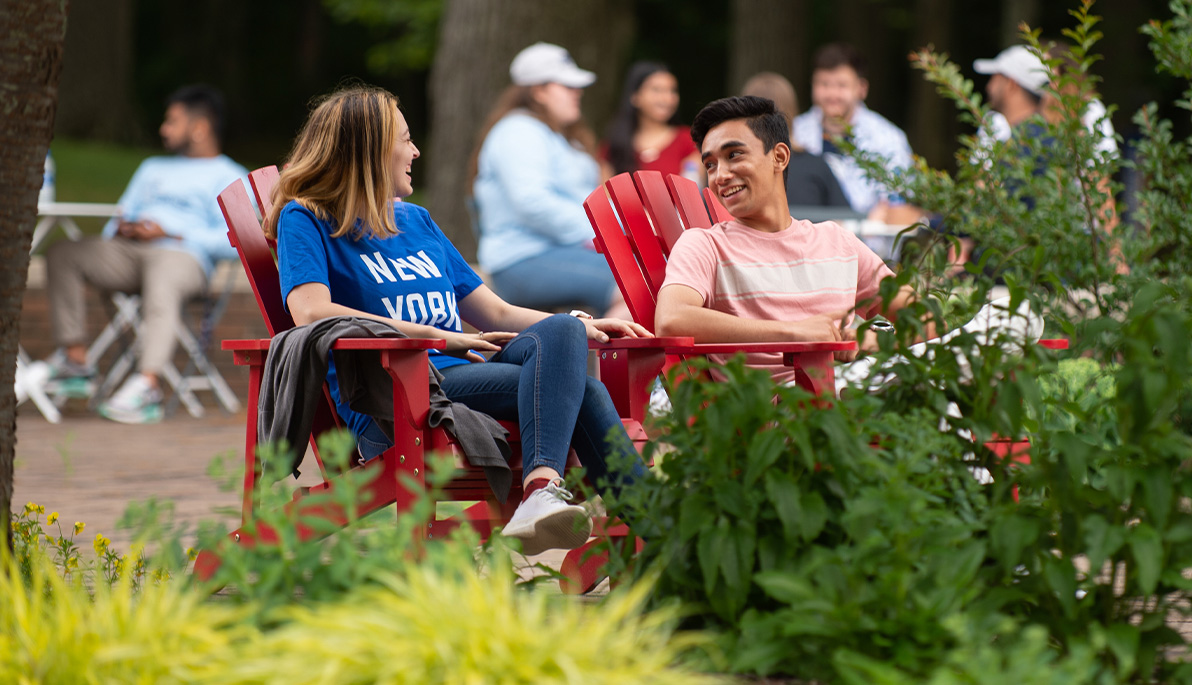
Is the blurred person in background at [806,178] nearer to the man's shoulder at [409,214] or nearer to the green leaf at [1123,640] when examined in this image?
the man's shoulder at [409,214]

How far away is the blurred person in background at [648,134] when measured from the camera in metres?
7.28

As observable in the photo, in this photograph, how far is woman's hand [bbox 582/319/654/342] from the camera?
367 cm

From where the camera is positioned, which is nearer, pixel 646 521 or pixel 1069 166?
pixel 646 521

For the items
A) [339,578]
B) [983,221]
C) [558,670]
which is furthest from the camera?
[983,221]

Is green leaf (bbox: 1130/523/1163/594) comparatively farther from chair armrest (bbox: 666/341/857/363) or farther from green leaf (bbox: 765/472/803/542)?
chair armrest (bbox: 666/341/857/363)

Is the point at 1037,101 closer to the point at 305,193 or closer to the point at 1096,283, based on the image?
the point at 1096,283

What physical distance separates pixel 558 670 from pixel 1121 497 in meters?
1.05

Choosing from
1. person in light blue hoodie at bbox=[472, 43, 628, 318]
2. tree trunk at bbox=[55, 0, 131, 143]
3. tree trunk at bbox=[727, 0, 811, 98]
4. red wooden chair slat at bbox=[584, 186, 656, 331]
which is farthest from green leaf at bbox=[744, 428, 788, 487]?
tree trunk at bbox=[55, 0, 131, 143]

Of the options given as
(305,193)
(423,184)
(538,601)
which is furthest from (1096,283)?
(423,184)

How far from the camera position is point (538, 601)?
6.62 ft

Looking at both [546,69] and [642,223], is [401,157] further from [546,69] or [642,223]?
[546,69]

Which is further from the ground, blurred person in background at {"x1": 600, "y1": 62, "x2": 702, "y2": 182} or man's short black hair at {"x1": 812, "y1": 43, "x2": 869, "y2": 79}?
man's short black hair at {"x1": 812, "y1": 43, "x2": 869, "y2": 79}

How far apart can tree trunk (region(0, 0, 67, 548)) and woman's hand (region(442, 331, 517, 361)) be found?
1.06 m

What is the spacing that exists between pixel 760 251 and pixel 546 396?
98cm
